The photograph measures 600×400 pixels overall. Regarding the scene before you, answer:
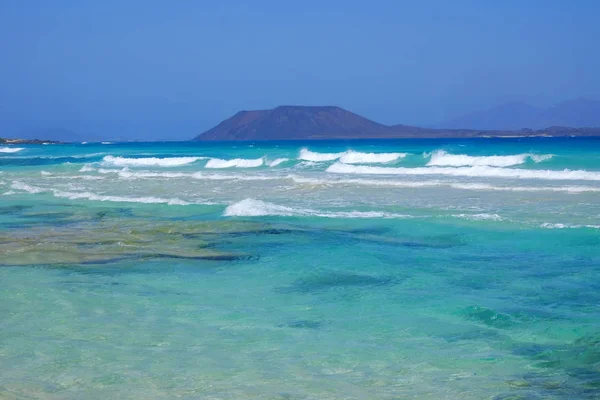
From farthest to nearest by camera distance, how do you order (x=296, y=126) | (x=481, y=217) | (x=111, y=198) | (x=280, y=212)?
(x=296, y=126) < (x=111, y=198) < (x=280, y=212) < (x=481, y=217)

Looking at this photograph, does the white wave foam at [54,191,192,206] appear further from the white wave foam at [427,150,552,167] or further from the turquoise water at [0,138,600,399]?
the white wave foam at [427,150,552,167]

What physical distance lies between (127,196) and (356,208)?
7793mm

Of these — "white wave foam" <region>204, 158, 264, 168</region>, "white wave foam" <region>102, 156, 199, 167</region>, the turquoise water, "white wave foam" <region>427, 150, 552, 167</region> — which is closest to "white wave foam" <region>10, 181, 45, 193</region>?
the turquoise water

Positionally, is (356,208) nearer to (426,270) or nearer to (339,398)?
(426,270)

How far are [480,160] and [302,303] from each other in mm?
31860

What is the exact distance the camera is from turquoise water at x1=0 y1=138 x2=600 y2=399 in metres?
5.43

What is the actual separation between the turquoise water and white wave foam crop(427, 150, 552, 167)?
20.3 meters

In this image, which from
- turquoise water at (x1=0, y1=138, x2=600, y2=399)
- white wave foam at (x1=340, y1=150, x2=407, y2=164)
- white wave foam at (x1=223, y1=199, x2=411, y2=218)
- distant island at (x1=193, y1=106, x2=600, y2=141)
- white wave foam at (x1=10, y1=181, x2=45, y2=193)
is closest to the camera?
turquoise water at (x1=0, y1=138, x2=600, y2=399)

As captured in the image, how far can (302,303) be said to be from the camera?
25.7 feet

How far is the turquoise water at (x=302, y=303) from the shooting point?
5434 mm

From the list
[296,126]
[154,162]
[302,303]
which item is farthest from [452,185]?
[296,126]

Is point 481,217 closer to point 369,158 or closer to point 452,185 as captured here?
point 452,185

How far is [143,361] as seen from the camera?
583cm

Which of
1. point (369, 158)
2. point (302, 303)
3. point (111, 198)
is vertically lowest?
point (302, 303)
